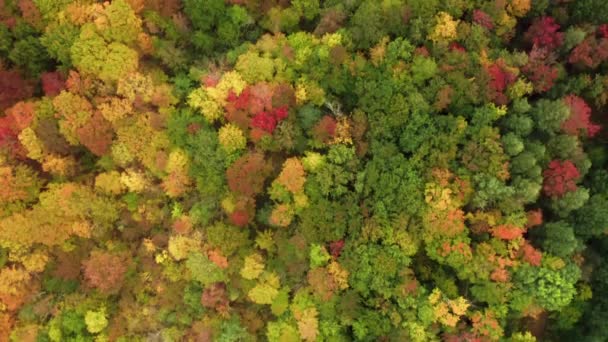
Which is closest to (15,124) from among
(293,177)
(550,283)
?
(293,177)

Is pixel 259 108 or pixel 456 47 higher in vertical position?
pixel 456 47

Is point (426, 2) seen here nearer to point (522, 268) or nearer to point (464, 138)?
point (464, 138)

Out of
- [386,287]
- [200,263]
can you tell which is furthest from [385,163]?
[200,263]

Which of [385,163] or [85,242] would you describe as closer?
[385,163]

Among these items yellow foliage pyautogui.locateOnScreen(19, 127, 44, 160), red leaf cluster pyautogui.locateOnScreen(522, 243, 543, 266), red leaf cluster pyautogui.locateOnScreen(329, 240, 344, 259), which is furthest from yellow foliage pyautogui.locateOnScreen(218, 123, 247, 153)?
red leaf cluster pyautogui.locateOnScreen(522, 243, 543, 266)

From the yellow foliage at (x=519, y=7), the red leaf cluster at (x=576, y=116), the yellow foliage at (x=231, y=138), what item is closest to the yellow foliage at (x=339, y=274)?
the yellow foliage at (x=231, y=138)

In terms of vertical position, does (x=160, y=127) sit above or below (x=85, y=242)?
above

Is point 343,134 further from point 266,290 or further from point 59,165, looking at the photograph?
point 59,165
